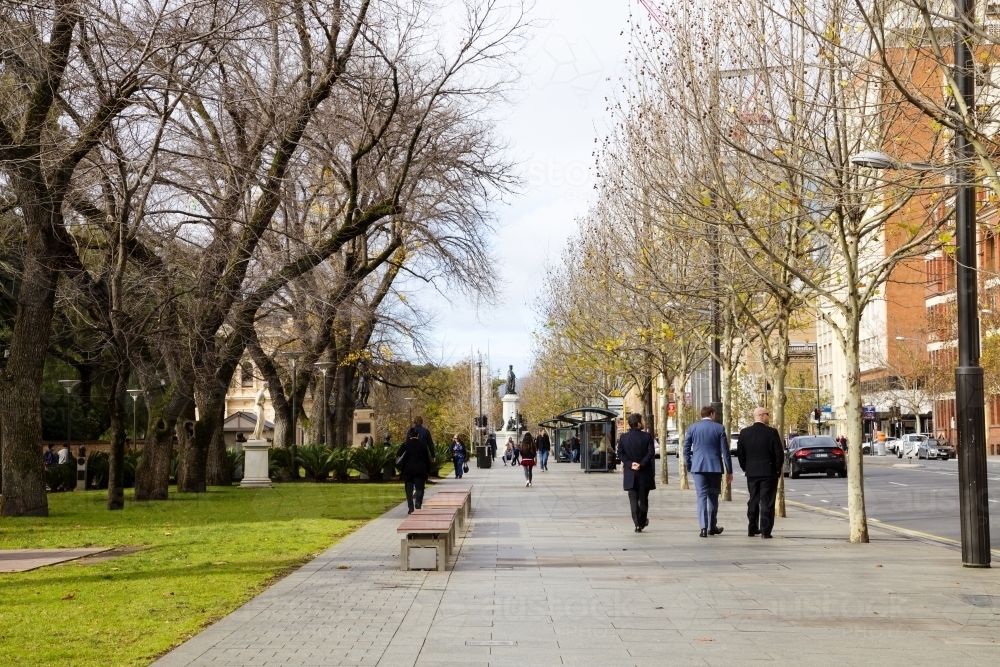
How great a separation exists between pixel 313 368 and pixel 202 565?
31.1 meters

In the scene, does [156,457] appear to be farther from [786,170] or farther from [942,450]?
[942,450]

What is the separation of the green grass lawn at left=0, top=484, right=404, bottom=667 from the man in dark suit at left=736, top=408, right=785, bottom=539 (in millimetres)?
5983

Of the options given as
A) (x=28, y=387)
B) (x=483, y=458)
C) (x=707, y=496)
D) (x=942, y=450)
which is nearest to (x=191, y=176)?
(x=28, y=387)

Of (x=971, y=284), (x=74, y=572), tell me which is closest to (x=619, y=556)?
(x=971, y=284)

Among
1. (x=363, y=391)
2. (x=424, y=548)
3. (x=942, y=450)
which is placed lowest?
(x=424, y=548)

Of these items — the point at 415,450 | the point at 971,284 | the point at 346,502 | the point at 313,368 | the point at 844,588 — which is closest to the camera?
the point at 844,588

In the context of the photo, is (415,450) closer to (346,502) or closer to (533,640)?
(346,502)

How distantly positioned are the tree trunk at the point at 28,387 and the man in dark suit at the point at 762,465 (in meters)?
12.2

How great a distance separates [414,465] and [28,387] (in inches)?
271

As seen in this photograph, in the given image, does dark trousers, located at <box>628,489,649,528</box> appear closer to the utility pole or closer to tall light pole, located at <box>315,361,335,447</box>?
the utility pole

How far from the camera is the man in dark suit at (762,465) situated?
18.2 metres

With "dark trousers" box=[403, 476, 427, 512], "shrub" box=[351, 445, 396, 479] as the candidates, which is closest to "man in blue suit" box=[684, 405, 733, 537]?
"dark trousers" box=[403, 476, 427, 512]

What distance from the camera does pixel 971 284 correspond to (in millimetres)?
13594

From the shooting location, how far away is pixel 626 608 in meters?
10.7
